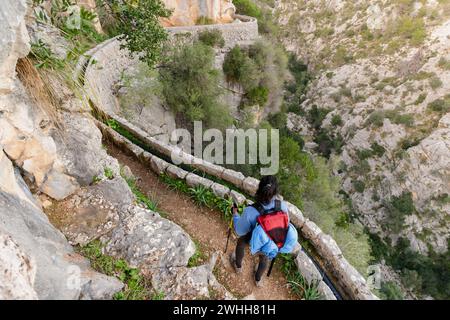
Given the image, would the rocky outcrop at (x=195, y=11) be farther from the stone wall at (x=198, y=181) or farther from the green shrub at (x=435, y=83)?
the green shrub at (x=435, y=83)

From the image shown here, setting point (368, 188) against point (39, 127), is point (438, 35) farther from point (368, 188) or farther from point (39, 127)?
point (39, 127)

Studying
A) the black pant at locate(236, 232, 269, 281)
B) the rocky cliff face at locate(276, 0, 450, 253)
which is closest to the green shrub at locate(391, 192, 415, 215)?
the rocky cliff face at locate(276, 0, 450, 253)

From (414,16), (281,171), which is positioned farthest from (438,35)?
(281,171)

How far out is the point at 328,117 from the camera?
31391 millimetres

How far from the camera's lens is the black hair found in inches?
123

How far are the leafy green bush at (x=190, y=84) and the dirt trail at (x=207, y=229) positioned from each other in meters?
6.84

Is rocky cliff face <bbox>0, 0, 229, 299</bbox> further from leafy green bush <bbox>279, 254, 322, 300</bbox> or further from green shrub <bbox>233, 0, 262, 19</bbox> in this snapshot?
green shrub <bbox>233, 0, 262, 19</bbox>

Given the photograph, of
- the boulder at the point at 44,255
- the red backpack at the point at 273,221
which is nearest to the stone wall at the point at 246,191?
the red backpack at the point at 273,221

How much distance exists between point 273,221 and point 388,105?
99.1 ft

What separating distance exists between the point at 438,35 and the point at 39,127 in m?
40.5

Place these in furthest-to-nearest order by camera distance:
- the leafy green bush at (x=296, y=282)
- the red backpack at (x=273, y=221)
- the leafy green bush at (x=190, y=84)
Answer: the leafy green bush at (x=190, y=84) → the leafy green bush at (x=296, y=282) → the red backpack at (x=273, y=221)

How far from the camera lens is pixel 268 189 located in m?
3.12

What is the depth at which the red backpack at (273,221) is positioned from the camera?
129 inches

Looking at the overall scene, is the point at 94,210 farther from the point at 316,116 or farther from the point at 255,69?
the point at 316,116
